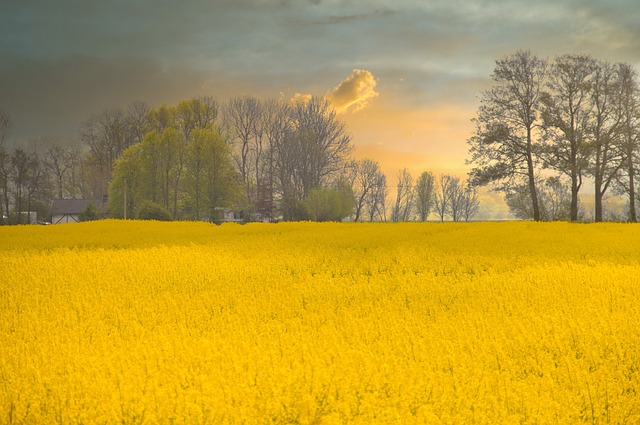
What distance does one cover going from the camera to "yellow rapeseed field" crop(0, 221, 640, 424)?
4344mm

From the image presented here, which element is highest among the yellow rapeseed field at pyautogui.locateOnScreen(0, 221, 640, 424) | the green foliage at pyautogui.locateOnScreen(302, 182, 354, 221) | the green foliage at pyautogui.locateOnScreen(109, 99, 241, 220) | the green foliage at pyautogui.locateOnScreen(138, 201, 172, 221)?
the green foliage at pyautogui.locateOnScreen(109, 99, 241, 220)

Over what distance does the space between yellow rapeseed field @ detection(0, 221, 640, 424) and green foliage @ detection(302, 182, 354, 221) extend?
35.6m

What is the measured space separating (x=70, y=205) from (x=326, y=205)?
124 ft

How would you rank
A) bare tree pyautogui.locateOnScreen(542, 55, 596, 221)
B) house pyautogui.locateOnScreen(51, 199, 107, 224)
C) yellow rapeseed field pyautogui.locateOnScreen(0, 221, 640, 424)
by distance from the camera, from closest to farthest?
1. yellow rapeseed field pyautogui.locateOnScreen(0, 221, 640, 424)
2. bare tree pyautogui.locateOnScreen(542, 55, 596, 221)
3. house pyautogui.locateOnScreen(51, 199, 107, 224)

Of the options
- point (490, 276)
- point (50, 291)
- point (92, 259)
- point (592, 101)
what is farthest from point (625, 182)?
point (50, 291)

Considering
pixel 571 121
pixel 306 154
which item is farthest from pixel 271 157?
pixel 571 121

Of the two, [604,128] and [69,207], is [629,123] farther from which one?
[69,207]

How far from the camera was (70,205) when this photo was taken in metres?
70.8

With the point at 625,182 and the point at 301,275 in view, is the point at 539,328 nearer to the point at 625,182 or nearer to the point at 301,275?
the point at 301,275

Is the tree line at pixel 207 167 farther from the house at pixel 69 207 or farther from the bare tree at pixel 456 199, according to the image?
the bare tree at pixel 456 199

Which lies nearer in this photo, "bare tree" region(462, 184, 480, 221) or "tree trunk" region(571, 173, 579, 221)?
"tree trunk" region(571, 173, 579, 221)

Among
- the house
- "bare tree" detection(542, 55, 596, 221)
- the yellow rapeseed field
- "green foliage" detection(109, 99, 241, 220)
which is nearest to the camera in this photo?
the yellow rapeseed field

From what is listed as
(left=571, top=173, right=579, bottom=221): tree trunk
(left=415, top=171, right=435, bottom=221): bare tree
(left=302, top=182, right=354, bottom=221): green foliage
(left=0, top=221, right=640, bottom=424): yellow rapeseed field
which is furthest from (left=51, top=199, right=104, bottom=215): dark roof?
(left=0, top=221, right=640, bottom=424): yellow rapeseed field

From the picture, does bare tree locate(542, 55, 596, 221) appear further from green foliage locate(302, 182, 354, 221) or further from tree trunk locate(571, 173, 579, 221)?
green foliage locate(302, 182, 354, 221)
